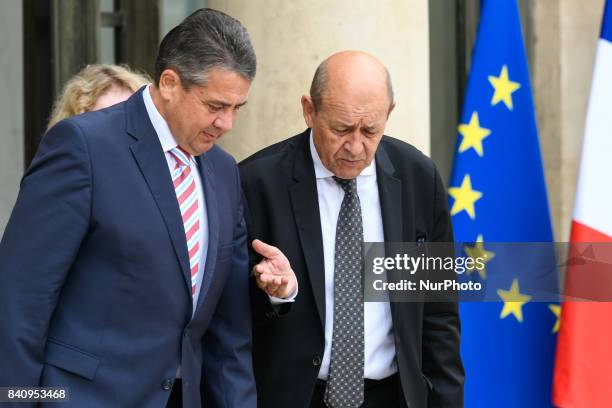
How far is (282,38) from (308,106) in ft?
3.14

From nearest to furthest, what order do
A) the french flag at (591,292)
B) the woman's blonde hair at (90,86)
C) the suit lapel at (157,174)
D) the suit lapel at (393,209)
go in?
the suit lapel at (157,174)
the suit lapel at (393,209)
the woman's blonde hair at (90,86)
the french flag at (591,292)

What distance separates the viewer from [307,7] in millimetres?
4508

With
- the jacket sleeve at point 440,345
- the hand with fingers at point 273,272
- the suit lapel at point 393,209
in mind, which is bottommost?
the jacket sleeve at point 440,345

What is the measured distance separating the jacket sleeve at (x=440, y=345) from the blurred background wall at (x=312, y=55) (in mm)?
873

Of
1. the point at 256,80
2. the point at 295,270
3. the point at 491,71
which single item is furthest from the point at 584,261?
the point at 295,270

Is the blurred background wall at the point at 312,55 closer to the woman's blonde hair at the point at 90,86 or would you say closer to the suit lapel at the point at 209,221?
the woman's blonde hair at the point at 90,86

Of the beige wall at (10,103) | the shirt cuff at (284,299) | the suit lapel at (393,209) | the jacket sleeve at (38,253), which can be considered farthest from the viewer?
the beige wall at (10,103)

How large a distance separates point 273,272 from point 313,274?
346 millimetres

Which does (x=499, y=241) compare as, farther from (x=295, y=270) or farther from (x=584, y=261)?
(x=295, y=270)

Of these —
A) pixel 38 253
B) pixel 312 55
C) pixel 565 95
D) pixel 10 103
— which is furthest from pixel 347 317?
pixel 565 95

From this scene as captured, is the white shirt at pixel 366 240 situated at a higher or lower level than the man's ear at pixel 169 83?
lower

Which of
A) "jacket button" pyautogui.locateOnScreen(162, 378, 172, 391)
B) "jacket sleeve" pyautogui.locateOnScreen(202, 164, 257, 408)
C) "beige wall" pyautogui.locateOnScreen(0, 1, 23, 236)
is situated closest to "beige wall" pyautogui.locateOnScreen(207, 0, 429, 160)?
"jacket sleeve" pyautogui.locateOnScreen(202, 164, 257, 408)

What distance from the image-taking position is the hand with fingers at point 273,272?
124 inches

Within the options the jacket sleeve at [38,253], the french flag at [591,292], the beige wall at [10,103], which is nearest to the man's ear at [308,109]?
the jacket sleeve at [38,253]
